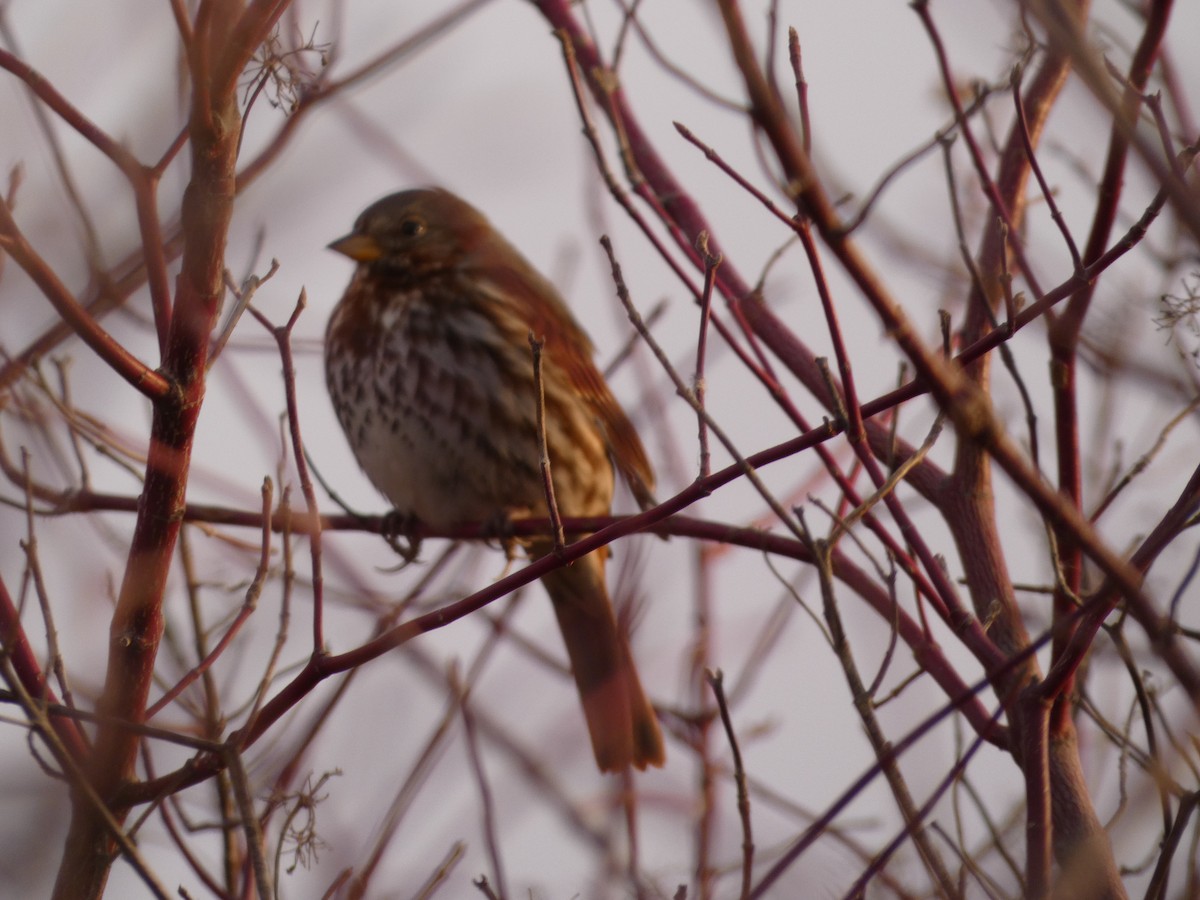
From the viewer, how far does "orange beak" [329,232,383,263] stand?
5109 mm

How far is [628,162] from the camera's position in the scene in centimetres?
335

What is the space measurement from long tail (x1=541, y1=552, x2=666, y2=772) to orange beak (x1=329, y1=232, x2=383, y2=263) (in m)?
1.26

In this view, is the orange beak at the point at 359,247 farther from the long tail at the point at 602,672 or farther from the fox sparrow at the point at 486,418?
the long tail at the point at 602,672

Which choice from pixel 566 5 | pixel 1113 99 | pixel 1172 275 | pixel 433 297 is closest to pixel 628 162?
pixel 566 5

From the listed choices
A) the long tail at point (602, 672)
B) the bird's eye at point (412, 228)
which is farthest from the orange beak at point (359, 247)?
the long tail at point (602, 672)

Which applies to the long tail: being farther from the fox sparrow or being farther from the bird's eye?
the bird's eye

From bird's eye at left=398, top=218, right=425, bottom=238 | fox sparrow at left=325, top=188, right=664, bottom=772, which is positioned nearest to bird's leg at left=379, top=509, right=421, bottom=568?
fox sparrow at left=325, top=188, right=664, bottom=772

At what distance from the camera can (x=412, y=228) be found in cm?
521

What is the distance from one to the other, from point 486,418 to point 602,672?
88cm

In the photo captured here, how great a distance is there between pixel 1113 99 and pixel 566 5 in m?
2.48

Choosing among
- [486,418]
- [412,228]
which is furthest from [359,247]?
[486,418]

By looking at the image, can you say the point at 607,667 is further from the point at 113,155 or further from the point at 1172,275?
the point at 113,155

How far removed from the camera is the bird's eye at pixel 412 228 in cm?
520

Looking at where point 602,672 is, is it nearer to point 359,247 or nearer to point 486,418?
point 486,418
